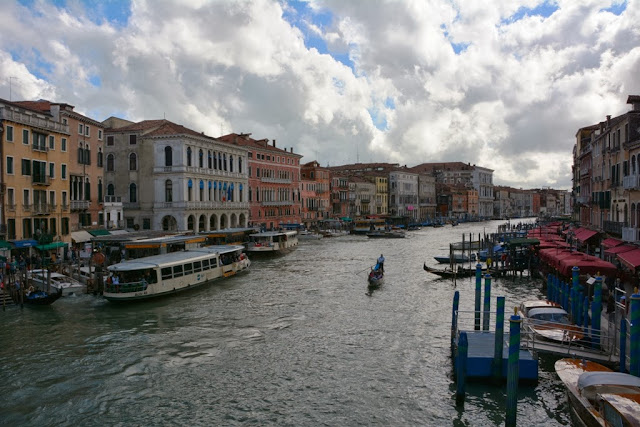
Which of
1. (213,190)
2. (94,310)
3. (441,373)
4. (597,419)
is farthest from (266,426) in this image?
(213,190)

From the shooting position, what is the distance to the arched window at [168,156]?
3988 cm

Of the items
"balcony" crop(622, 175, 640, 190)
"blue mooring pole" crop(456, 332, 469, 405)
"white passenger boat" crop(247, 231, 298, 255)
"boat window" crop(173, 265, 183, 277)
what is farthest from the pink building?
"blue mooring pole" crop(456, 332, 469, 405)

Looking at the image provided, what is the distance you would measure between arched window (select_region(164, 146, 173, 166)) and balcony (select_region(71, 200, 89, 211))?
373 inches

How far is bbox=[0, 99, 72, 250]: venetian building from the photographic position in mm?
23781

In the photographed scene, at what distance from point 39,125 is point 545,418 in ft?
83.3

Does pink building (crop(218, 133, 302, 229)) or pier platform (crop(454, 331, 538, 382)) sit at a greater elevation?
pink building (crop(218, 133, 302, 229))

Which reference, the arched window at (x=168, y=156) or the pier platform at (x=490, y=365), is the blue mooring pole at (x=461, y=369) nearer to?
the pier platform at (x=490, y=365)

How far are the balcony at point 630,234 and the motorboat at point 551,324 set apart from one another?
26.8ft

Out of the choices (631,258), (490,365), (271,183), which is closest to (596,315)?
(490,365)

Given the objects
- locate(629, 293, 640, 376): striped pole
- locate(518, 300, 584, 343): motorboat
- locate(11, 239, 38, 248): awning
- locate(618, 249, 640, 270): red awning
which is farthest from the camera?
locate(11, 239, 38, 248): awning

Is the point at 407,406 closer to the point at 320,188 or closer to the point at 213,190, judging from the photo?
the point at 213,190

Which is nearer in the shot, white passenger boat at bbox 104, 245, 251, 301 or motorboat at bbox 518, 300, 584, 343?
motorboat at bbox 518, 300, 584, 343

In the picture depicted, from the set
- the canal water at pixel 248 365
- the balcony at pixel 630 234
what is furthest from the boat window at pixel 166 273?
the balcony at pixel 630 234

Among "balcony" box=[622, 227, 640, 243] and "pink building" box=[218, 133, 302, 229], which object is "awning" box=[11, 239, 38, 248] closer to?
"balcony" box=[622, 227, 640, 243]
